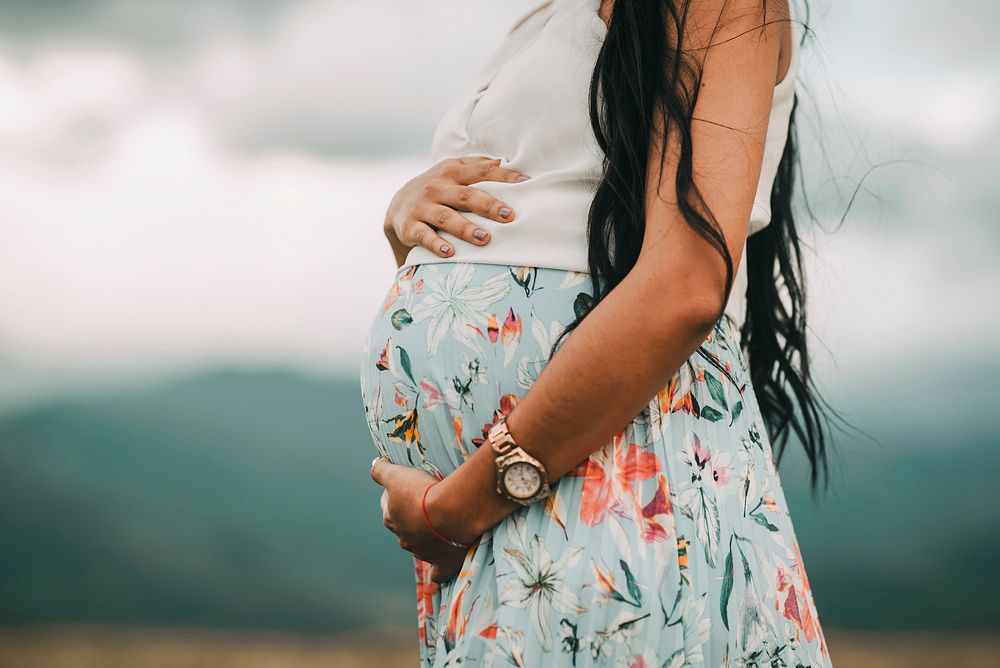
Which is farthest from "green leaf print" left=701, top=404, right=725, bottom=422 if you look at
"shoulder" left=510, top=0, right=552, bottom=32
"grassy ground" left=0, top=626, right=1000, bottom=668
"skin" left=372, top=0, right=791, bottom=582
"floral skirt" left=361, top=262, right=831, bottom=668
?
"grassy ground" left=0, top=626, right=1000, bottom=668

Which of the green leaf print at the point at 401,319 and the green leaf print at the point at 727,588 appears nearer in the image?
the green leaf print at the point at 727,588

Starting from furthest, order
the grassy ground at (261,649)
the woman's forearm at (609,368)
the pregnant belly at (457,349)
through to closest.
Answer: the grassy ground at (261,649), the pregnant belly at (457,349), the woman's forearm at (609,368)

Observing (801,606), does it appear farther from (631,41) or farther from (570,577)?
(631,41)

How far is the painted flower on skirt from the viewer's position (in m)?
0.73

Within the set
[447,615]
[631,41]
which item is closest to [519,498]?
[447,615]

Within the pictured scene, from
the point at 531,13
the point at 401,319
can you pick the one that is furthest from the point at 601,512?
the point at 531,13

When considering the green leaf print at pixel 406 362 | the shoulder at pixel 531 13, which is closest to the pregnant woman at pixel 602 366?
the green leaf print at pixel 406 362

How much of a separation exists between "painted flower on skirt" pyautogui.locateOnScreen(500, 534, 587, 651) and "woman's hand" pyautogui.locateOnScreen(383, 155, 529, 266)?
12.6 inches

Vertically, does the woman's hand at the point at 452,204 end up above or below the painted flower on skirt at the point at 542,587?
above

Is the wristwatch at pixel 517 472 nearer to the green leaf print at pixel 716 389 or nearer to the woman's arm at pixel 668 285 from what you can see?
the woman's arm at pixel 668 285

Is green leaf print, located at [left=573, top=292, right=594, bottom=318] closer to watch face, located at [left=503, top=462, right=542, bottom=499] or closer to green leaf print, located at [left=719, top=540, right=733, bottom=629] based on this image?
watch face, located at [left=503, top=462, right=542, bottom=499]

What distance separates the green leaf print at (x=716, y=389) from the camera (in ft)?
2.75

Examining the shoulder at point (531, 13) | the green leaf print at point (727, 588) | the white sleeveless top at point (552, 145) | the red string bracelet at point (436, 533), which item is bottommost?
the green leaf print at point (727, 588)

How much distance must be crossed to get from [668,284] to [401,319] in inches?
12.8
